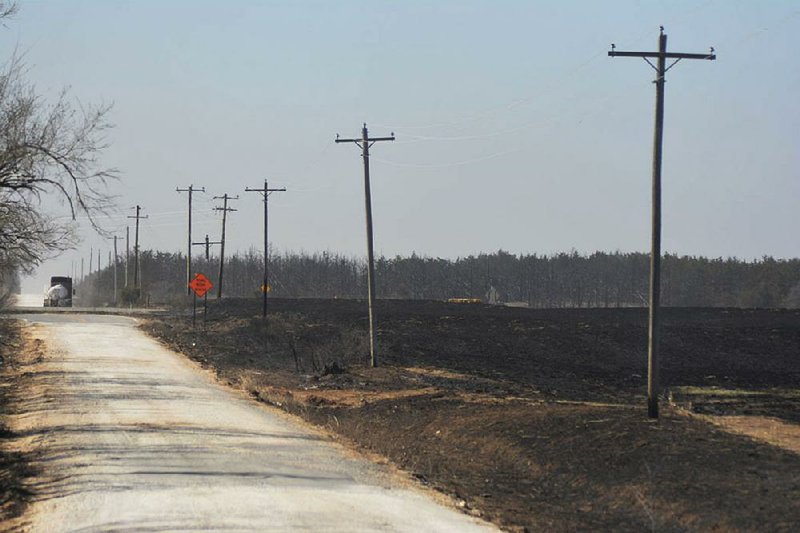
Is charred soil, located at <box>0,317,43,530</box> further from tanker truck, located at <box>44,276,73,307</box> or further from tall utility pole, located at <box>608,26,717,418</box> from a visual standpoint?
tanker truck, located at <box>44,276,73,307</box>

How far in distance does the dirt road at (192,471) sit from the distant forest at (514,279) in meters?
99.3

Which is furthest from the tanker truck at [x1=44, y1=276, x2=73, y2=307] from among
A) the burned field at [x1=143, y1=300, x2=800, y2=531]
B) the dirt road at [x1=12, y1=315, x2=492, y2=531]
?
the dirt road at [x1=12, y1=315, x2=492, y2=531]

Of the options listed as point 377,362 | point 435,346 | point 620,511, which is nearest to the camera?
point 620,511

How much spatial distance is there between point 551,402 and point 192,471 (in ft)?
41.5

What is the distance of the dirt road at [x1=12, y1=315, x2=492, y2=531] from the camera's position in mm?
12062

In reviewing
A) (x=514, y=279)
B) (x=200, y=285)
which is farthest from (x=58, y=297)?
(x=514, y=279)

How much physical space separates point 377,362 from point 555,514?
74.0ft

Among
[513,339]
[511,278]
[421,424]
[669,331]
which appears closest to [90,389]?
[421,424]

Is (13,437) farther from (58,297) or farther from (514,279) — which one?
(514,279)

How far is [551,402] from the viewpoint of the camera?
26.2 meters

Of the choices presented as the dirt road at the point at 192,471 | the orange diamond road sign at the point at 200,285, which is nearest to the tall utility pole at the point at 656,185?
the dirt road at the point at 192,471

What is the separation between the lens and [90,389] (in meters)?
27.9

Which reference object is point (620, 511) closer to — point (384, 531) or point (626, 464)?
point (626, 464)

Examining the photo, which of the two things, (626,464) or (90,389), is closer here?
(626,464)
